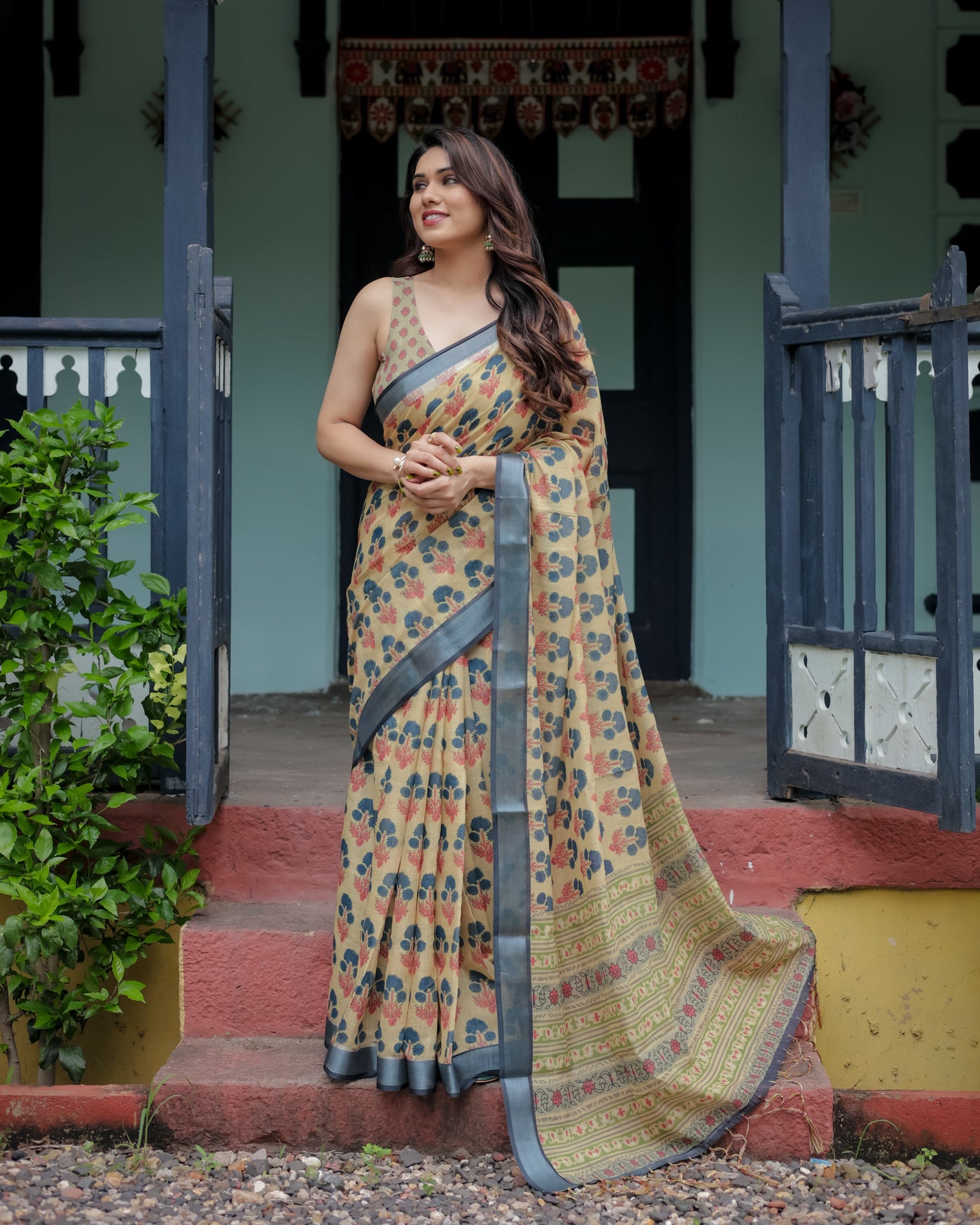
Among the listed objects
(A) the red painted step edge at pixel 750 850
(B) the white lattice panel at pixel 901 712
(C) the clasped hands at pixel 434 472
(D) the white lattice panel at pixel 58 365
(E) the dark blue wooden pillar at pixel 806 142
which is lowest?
(A) the red painted step edge at pixel 750 850

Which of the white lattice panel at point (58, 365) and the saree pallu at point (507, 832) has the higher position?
the white lattice panel at point (58, 365)

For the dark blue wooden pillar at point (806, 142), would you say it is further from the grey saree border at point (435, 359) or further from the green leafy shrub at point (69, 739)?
the green leafy shrub at point (69, 739)

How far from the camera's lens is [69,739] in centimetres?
337

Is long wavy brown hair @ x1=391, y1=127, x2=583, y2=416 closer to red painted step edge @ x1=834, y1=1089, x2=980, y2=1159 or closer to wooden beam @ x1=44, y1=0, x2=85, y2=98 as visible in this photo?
red painted step edge @ x1=834, y1=1089, x2=980, y2=1159

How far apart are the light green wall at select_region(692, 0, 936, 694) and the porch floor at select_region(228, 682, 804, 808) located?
1.60 ft

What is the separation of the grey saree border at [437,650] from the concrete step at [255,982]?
27.8 inches

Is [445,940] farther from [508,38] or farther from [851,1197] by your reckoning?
[508,38]

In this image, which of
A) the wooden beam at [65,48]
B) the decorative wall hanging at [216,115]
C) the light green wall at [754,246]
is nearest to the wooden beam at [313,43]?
the decorative wall hanging at [216,115]

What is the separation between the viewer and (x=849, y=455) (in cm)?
594

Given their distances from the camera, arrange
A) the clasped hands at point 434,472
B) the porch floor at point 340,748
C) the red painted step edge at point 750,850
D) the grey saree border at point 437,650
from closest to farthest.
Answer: the clasped hands at point 434,472, the grey saree border at point 437,650, the red painted step edge at point 750,850, the porch floor at point 340,748

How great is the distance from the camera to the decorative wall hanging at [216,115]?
19.1 feet

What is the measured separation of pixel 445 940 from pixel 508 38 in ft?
14.0

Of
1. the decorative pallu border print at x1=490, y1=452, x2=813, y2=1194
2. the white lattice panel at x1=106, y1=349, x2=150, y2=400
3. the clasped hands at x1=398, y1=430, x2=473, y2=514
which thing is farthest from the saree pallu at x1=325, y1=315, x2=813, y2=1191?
the white lattice panel at x1=106, y1=349, x2=150, y2=400

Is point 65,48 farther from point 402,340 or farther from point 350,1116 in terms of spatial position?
point 350,1116
